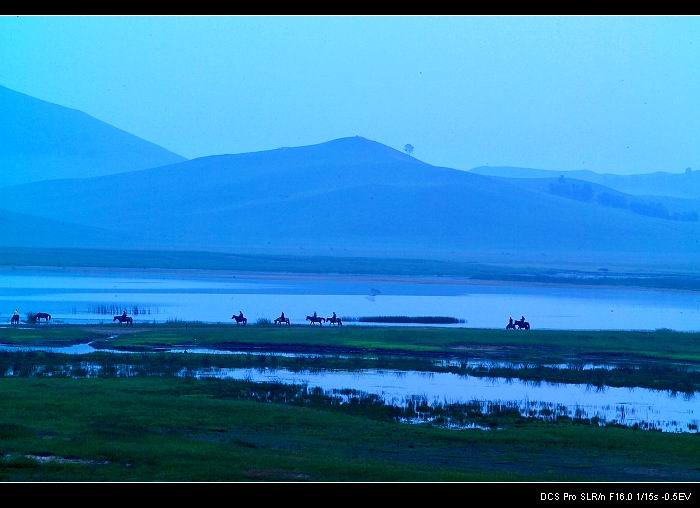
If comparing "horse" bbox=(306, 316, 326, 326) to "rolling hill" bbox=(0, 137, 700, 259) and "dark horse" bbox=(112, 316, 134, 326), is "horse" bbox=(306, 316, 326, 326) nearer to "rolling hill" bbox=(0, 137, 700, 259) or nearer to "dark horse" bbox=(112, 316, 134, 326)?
"dark horse" bbox=(112, 316, 134, 326)

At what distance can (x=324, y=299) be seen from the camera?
2499 inches

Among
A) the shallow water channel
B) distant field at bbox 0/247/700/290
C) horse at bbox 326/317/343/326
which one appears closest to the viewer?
the shallow water channel

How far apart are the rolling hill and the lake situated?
60793 mm

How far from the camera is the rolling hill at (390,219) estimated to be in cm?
15900

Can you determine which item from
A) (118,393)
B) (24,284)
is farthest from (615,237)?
(118,393)

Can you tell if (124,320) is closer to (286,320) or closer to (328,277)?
(286,320)

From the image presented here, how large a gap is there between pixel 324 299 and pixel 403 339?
2263 centimetres

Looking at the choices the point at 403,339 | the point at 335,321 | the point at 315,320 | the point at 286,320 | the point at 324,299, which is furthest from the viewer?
the point at 324,299

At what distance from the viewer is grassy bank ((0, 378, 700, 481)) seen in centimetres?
1758

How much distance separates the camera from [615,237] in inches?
6649

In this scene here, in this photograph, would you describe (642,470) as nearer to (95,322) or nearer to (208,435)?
(208,435)

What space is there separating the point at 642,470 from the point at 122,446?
340 inches

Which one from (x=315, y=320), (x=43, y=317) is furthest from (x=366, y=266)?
(x=43, y=317)

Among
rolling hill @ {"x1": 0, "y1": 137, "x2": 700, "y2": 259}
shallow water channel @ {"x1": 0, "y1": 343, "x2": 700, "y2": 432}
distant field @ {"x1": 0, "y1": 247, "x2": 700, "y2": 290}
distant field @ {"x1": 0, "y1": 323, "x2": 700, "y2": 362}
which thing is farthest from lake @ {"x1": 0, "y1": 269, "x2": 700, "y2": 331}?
rolling hill @ {"x1": 0, "y1": 137, "x2": 700, "y2": 259}
